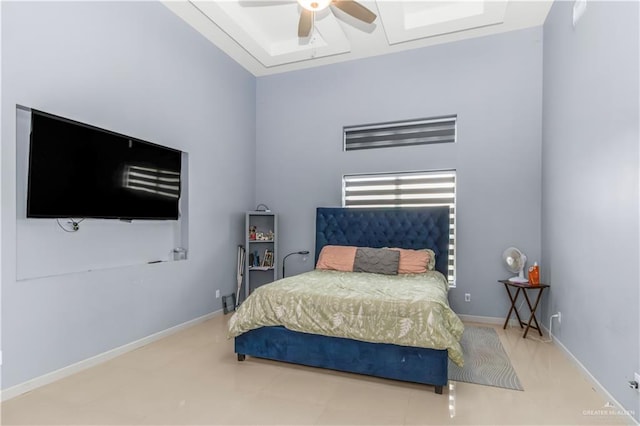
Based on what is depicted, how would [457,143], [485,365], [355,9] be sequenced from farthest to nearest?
[457,143] < [355,9] < [485,365]

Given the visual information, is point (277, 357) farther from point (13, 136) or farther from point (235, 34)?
point (235, 34)

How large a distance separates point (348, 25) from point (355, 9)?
1.24m

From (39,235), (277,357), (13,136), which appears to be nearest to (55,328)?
(39,235)

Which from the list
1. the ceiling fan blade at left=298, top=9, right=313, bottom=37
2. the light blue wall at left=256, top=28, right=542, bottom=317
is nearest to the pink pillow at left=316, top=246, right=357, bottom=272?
the light blue wall at left=256, top=28, right=542, bottom=317

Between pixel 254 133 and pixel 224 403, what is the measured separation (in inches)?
171

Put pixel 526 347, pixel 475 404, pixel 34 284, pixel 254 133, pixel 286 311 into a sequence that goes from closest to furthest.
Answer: pixel 475 404, pixel 34 284, pixel 286 311, pixel 526 347, pixel 254 133

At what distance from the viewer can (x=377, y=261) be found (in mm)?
4285

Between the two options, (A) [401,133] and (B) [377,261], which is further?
(A) [401,133]

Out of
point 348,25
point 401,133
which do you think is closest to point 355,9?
point 348,25

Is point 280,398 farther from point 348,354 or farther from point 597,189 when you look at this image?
point 597,189

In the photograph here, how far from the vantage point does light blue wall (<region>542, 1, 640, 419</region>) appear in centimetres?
225

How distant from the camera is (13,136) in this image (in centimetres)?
259

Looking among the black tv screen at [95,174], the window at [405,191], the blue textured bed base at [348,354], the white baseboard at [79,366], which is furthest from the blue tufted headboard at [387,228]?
the white baseboard at [79,366]

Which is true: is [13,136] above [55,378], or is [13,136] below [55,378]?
above
